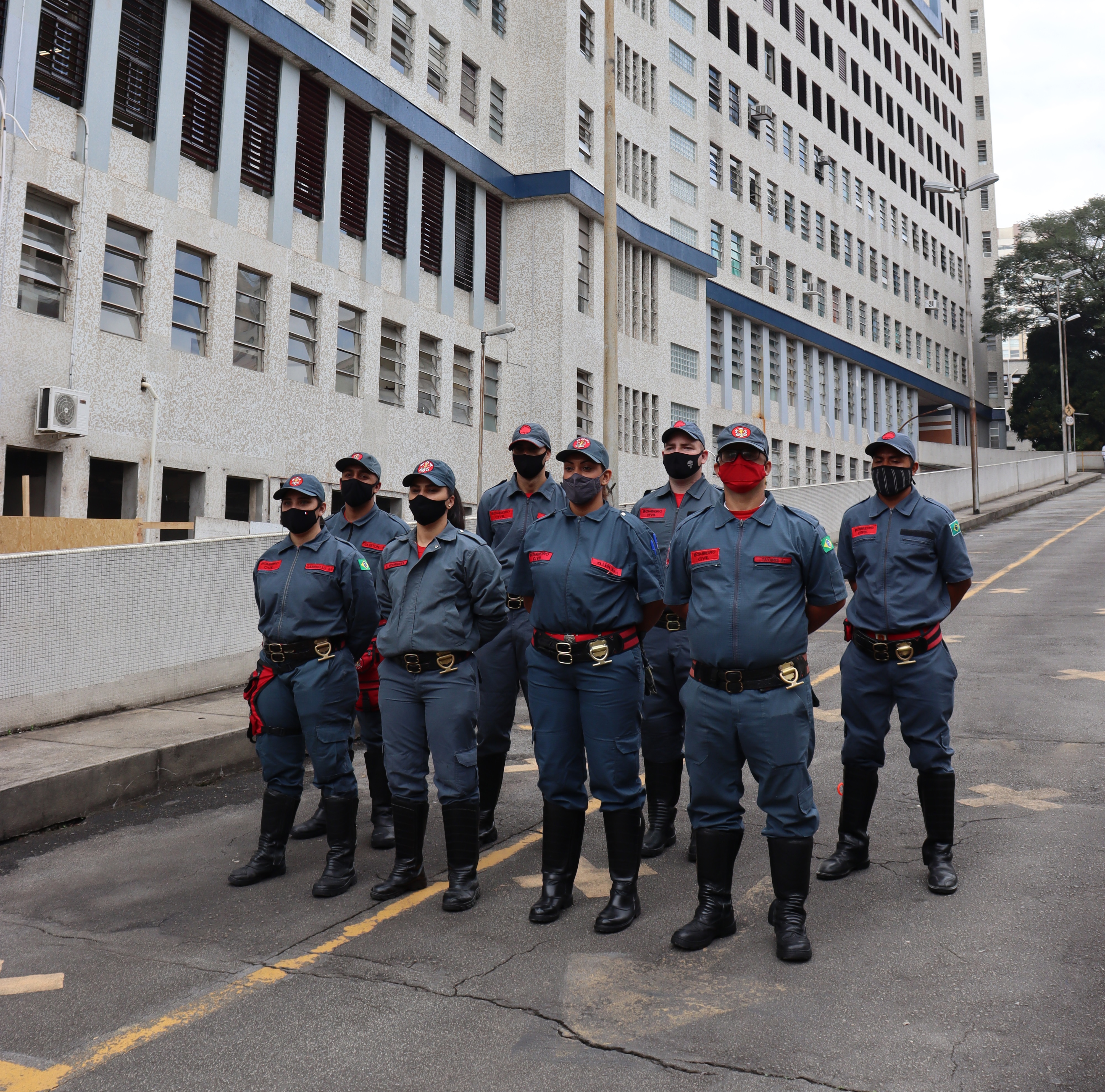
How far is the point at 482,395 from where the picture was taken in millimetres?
26703

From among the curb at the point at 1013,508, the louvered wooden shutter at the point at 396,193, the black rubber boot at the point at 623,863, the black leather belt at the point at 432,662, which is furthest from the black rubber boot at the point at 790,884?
the curb at the point at 1013,508

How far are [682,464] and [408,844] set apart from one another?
256 cm

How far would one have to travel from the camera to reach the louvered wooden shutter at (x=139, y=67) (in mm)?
17188

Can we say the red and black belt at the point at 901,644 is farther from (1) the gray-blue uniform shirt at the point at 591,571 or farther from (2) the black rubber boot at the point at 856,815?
(1) the gray-blue uniform shirt at the point at 591,571

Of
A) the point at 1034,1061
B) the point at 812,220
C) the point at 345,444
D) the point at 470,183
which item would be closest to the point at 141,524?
the point at 345,444

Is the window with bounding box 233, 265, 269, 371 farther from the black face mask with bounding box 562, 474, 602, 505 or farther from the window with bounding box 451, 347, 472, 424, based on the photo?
the black face mask with bounding box 562, 474, 602, 505

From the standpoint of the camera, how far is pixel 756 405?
42.6 metres

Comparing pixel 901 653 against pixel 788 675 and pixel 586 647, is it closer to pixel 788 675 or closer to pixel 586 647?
pixel 788 675

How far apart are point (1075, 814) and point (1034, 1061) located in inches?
121

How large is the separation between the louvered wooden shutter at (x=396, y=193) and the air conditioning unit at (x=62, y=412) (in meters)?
9.90

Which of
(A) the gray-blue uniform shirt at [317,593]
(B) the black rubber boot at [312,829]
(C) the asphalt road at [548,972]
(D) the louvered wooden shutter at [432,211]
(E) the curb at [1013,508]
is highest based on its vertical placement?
(D) the louvered wooden shutter at [432,211]

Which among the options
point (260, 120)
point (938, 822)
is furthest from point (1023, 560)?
point (938, 822)

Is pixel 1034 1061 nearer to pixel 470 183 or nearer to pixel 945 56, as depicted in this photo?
pixel 470 183

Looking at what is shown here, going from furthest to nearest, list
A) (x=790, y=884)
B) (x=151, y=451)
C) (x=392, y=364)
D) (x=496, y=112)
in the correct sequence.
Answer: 1. (x=496, y=112)
2. (x=392, y=364)
3. (x=151, y=451)
4. (x=790, y=884)
